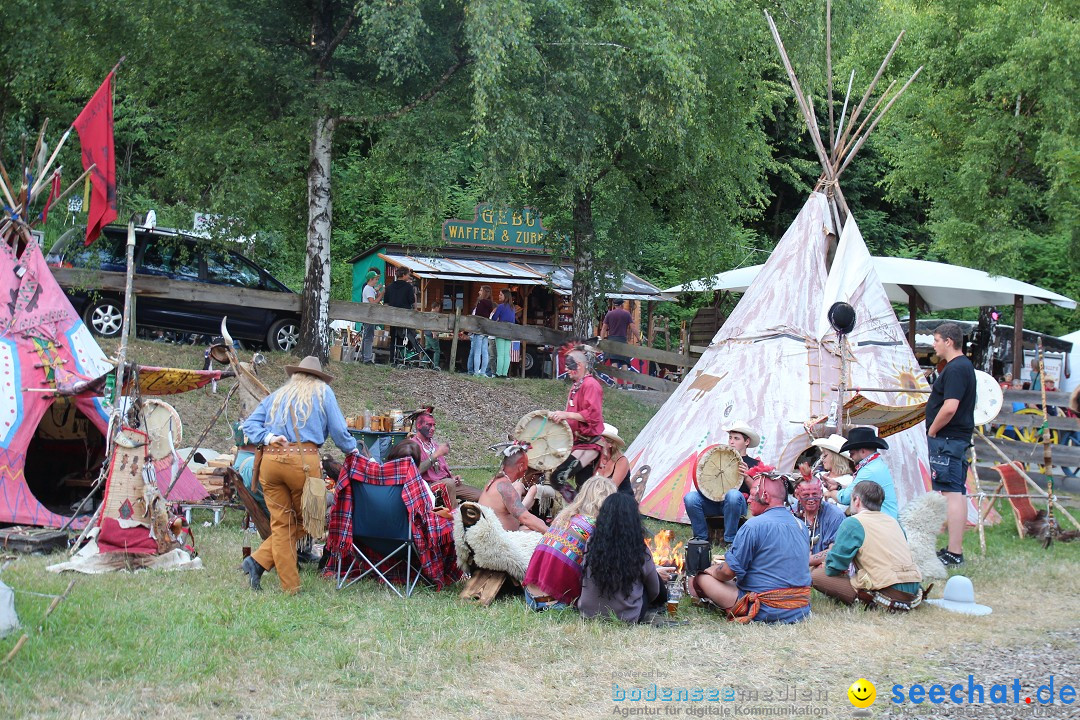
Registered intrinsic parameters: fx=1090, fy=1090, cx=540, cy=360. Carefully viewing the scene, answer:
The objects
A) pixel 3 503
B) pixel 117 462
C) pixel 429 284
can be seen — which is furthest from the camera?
pixel 429 284

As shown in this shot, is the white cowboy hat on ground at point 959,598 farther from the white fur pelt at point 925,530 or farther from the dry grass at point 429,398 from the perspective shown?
the dry grass at point 429,398

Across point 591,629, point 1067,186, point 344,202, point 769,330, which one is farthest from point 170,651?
point 344,202

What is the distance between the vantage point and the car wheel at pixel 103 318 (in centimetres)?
1421

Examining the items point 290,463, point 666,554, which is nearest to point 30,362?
point 290,463

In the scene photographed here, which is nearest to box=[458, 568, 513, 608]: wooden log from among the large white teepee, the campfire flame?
the campfire flame

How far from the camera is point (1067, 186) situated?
665 inches

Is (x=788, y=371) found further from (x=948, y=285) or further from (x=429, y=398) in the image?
(x=948, y=285)

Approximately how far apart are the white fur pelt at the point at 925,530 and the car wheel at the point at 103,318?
10.6m

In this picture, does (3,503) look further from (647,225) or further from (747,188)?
(747,188)

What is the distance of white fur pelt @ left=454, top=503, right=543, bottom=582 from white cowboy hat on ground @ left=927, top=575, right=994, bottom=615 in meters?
2.72

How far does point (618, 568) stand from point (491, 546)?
897 millimetres

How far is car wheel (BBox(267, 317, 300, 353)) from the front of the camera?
15352mm

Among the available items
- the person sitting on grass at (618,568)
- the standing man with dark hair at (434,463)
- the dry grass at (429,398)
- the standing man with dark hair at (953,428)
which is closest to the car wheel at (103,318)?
the dry grass at (429,398)

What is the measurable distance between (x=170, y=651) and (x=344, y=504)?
5.83ft
